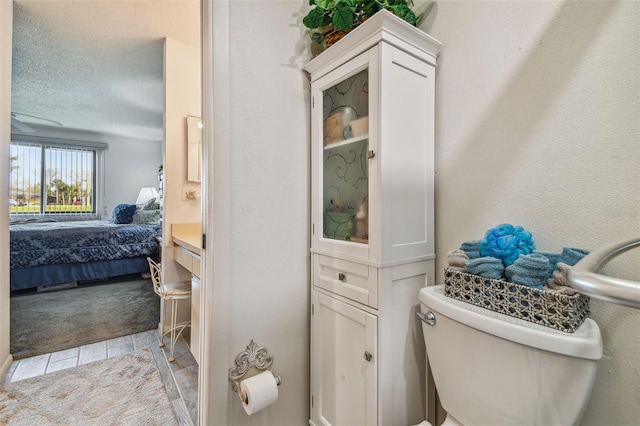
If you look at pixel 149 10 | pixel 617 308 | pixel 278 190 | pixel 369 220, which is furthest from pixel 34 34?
pixel 617 308

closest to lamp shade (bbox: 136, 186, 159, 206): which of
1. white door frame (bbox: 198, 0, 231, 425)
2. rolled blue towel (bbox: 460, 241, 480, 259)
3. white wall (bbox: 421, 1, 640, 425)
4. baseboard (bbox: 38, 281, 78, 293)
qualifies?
baseboard (bbox: 38, 281, 78, 293)

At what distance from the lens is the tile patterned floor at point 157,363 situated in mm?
1601

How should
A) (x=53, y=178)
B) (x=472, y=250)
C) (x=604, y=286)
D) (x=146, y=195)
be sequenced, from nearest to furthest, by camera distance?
(x=604, y=286) < (x=472, y=250) < (x=53, y=178) < (x=146, y=195)

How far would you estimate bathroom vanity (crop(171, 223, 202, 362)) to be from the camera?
178cm

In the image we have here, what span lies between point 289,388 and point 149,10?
287 cm

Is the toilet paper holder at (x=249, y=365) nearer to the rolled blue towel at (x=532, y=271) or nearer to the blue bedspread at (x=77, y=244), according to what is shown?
the rolled blue towel at (x=532, y=271)

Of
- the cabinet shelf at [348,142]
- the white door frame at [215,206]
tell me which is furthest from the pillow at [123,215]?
the cabinet shelf at [348,142]

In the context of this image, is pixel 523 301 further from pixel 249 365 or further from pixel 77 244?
pixel 77 244

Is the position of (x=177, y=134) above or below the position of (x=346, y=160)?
above

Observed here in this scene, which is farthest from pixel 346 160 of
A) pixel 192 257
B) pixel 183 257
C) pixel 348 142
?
Result: pixel 183 257

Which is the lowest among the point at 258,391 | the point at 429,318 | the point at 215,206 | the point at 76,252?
the point at 258,391

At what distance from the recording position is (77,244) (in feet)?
11.5

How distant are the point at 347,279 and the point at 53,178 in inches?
278

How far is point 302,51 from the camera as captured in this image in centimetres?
130
